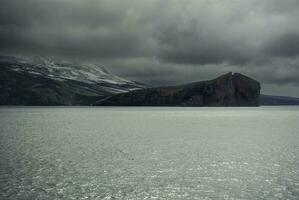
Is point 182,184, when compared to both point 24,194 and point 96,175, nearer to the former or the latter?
point 96,175

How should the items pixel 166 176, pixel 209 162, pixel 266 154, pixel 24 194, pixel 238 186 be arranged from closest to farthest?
1. pixel 24 194
2. pixel 238 186
3. pixel 166 176
4. pixel 209 162
5. pixel 266 154

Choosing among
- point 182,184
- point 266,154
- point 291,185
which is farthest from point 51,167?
point 266,154

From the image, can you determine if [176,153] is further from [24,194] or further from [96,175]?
[24,194]

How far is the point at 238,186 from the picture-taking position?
32625 millimetres

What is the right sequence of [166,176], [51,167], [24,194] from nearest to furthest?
1. [24,194]
2. [166,176]
3. [51,167]

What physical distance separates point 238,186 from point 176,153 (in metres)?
22.5

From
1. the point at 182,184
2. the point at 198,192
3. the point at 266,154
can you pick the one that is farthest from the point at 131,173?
the point at 266,154

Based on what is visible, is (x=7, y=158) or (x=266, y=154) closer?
(x=7, y=158)

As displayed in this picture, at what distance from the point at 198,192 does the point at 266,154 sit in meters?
27.7

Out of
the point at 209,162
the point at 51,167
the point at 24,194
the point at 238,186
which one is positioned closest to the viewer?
the point at 24,194

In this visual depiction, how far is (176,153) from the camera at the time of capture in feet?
180

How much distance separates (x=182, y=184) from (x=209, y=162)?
548 inches

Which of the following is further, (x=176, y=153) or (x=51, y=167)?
(x=176, y=153)

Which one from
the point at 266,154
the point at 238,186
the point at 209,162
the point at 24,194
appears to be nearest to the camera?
the point at 24,194
